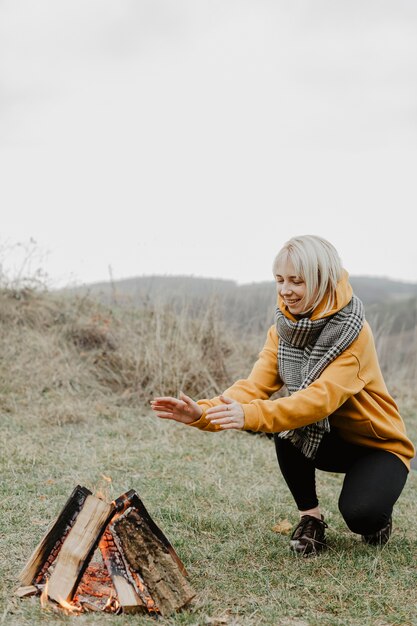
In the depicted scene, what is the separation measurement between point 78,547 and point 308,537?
3.76 feet

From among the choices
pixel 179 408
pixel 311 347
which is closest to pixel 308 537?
pixel 311 347

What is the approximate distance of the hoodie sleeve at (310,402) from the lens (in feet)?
8.21

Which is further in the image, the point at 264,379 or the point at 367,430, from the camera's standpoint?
the point at 264,379

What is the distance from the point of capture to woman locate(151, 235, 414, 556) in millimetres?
2578

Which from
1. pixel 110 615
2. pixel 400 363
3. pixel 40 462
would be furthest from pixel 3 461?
pixel 400 363

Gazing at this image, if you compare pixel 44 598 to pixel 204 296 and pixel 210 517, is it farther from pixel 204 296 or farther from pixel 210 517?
pixel 204 296

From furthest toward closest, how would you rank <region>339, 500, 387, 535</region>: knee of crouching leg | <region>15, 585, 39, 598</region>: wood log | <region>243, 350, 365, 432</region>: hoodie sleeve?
<region>339, 500, 387, 535</region>: knee of crouching leg, <region>243, 350, 365, 432</region>: hoodie sleeve, <region>15, 585, 39, 598</region>: wood log

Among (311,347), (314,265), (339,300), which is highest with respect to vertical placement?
(314,265)

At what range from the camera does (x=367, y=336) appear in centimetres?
279

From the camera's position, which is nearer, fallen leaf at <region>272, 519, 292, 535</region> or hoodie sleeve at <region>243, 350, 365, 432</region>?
hoodie sleeve at <region>243, 350, 365, 432</region>

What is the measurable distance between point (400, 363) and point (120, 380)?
5058 mm

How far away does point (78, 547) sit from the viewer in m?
2.38

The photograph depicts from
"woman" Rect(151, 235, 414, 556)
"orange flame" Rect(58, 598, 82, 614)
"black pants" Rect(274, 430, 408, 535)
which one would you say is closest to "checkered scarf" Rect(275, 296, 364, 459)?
"woman" Rect(151, 235, 414, 556)

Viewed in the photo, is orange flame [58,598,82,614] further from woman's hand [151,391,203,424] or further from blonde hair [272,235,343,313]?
blonde hair [272,235,343,313]
